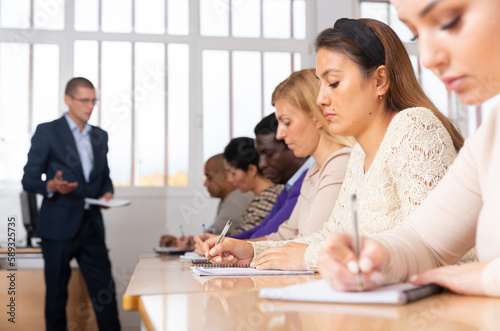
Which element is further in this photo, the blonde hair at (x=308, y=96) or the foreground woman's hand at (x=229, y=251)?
the blonde hair at (x=308, y=96)

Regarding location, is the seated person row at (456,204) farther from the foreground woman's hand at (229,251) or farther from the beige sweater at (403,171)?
the foreground woman's hand at (229,251)

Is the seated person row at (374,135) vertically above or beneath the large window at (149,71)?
beneath

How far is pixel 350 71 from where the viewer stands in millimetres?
1546

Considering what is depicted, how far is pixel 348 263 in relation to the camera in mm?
765

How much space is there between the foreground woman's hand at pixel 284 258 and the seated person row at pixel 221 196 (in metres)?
1.49

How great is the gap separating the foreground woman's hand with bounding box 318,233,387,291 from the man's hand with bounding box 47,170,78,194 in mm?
2713

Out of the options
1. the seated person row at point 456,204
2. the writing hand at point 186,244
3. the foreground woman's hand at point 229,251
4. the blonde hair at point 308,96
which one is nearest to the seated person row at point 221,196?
the writing hand at point 186,244

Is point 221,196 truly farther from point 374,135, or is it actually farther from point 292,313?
point 292,313

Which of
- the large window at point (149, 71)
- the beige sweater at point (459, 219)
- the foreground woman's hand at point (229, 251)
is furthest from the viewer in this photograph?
the large window at point (149, 71)

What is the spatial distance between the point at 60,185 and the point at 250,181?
3.68 feet


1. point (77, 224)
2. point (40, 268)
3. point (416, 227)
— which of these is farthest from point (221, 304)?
point (40, 268)

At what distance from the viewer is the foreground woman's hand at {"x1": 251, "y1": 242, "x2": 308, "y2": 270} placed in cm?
129

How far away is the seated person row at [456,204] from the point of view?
0.73 m

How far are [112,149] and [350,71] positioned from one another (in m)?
3.37
